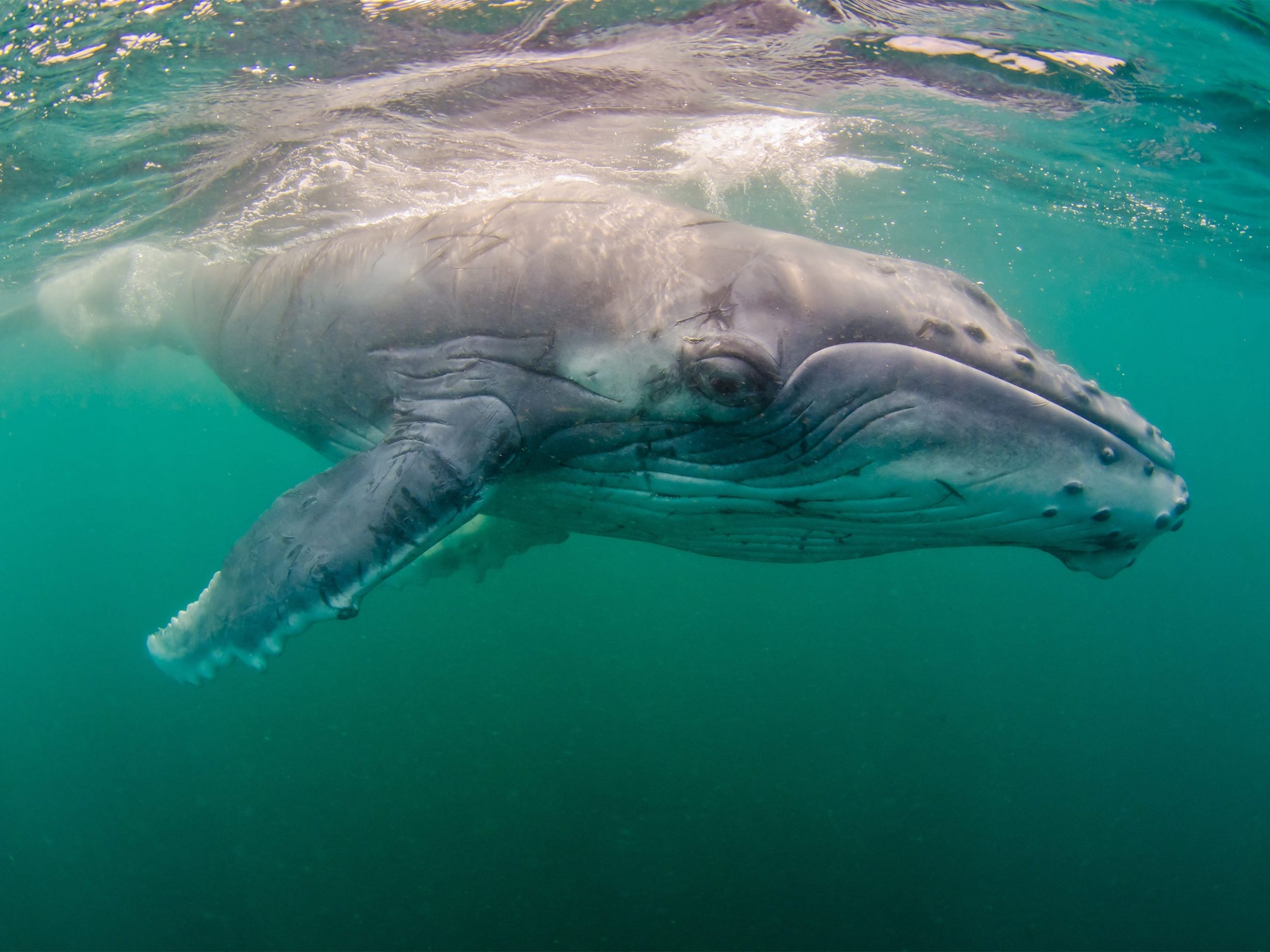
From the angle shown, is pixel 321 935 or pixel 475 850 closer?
pixel 321 935

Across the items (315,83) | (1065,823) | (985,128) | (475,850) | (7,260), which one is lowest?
(1065,823)

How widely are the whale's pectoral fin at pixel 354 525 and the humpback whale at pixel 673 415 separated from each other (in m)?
0.02

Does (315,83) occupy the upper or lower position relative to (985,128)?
upper

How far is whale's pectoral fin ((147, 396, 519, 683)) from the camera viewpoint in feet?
12.4

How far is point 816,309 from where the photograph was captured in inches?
140

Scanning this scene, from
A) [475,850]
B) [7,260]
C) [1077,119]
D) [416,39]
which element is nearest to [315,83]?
[416,39]

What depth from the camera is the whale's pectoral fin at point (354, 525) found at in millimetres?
3789

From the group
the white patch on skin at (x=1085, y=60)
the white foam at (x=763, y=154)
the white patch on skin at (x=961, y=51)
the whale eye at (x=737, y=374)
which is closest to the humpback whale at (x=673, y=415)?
the whale eye at (x=737, y=374)

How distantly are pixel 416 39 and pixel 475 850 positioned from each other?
14.9 meters

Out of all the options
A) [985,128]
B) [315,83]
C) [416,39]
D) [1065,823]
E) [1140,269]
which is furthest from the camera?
[1140,269]

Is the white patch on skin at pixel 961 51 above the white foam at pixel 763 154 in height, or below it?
above

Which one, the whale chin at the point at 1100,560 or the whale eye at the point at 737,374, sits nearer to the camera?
the whale eye at the point at 737,374

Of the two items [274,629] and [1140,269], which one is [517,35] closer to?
[274,629]

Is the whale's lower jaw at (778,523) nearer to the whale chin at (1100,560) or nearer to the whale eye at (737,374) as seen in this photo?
the whale chin at (1100,560)
